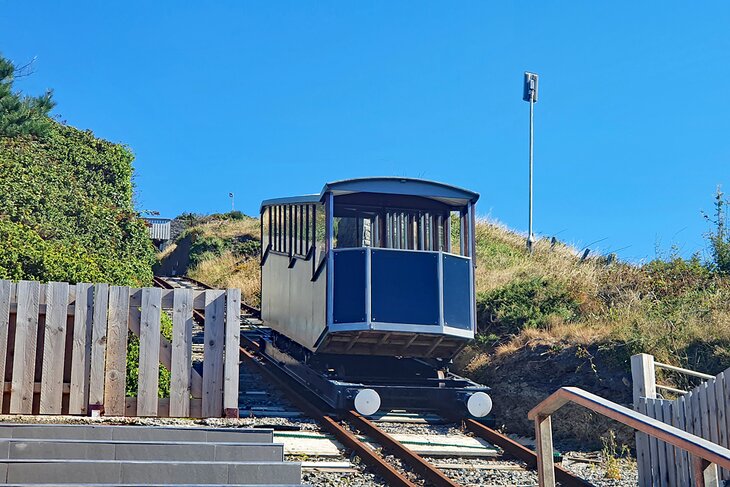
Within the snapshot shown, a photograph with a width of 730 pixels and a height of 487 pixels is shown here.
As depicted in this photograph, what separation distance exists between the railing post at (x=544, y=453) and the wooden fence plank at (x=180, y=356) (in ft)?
12.0

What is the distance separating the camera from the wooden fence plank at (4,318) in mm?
8625

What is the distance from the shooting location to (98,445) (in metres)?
6.89

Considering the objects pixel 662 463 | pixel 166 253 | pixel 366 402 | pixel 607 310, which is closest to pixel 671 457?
pixel 662 463

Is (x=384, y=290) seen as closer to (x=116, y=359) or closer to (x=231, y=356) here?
(x=231, y=356)

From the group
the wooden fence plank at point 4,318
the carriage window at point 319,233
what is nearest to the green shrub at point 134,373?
the wooden fence plank at point 4,318

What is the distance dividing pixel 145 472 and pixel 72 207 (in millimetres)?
15812

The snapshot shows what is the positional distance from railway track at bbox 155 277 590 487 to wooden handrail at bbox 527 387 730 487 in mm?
1299

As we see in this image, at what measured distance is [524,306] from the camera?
609 inches

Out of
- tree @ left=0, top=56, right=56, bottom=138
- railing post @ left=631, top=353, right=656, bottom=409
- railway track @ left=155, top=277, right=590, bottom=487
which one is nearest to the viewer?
railway track @ left=155, top=277, right=590, bottom=487

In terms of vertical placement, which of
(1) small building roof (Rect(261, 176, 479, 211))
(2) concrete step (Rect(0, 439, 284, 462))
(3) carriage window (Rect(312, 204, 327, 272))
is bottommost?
(2) concrete step (Rect(0, 439, 284, 462))

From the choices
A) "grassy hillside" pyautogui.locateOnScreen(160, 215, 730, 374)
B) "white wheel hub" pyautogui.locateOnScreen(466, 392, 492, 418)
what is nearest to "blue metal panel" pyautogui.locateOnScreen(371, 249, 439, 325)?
"white wheel hub" pyautogui.locateOnScreen(466, 392, 492, 418)

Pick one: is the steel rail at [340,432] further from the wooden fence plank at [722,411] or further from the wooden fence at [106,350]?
the wooden fence plank at [722,411]

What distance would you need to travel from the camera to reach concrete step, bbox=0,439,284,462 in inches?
264

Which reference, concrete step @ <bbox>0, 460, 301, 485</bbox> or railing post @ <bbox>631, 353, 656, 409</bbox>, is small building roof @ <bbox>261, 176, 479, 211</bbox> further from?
concrete step @ <bbox>0, 460, 301, 485</bbox>
